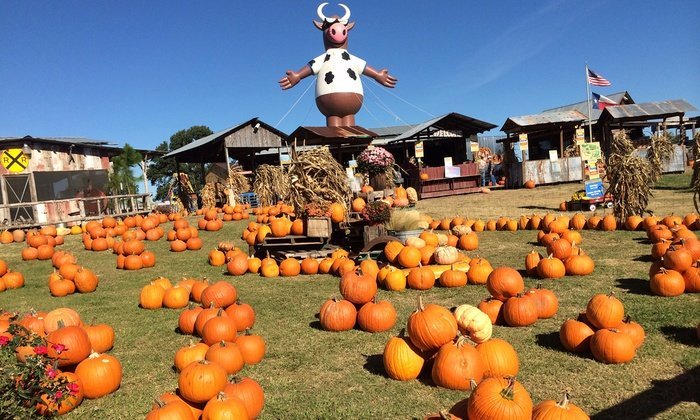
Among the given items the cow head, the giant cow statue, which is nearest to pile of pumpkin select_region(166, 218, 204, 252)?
the giant cow statue

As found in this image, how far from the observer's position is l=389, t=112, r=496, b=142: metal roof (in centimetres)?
2595

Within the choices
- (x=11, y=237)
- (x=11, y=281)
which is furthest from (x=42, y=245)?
(x=11, y=281)

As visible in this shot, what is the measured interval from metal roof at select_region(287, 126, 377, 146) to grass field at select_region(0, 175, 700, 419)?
13695mm

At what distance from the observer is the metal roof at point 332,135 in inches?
857

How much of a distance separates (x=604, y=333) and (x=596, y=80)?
81.3 feet

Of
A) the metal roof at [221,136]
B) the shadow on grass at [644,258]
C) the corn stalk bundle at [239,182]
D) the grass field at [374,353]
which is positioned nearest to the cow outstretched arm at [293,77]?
the metal roof at [221,136]

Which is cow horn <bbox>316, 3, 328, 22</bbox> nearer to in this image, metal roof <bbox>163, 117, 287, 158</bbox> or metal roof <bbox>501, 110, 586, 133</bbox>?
metal roof <bbox>163, 117, 287, 158</bbox>

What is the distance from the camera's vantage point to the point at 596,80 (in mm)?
24797

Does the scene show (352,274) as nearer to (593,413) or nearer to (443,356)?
(443,356)

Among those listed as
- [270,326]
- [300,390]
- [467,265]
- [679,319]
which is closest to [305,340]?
[270,326]

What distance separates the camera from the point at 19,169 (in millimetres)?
20672

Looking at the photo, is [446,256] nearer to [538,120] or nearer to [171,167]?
[538,120]

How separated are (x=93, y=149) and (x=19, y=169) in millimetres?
4999

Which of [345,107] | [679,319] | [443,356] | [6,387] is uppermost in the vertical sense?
[345,107]
